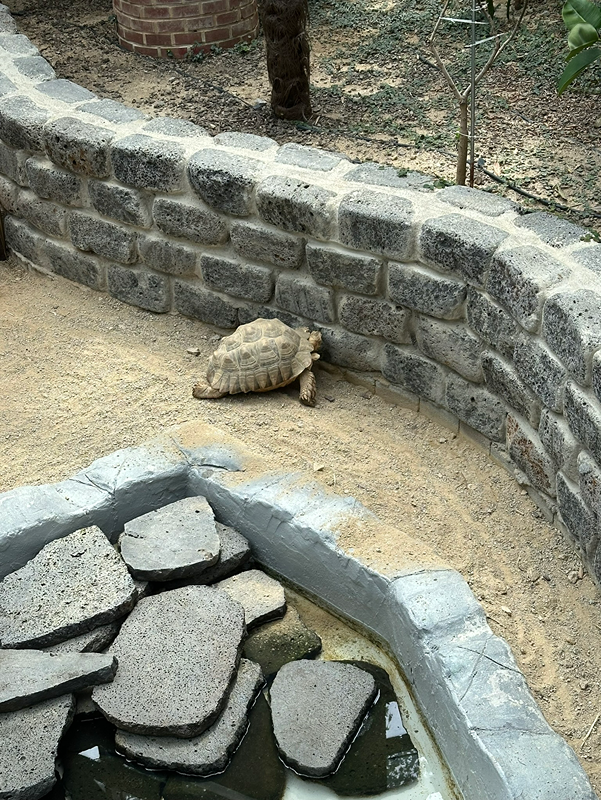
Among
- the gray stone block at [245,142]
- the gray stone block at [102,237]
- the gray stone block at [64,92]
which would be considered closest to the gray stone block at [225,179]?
the gray stone block at [245,142]

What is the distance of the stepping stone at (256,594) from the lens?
3.50 m

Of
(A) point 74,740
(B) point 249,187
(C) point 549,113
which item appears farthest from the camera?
(C) point 549,113

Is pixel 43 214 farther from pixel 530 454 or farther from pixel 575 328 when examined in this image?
pixel 575 328

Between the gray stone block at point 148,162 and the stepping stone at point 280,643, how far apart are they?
7.84 ft

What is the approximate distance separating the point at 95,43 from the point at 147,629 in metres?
6.07

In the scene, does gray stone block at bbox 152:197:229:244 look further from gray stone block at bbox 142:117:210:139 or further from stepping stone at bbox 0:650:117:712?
stepping stone at bbox 0:650:117:712

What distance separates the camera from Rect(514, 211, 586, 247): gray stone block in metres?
3.90

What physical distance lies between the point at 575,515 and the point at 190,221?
245 cm

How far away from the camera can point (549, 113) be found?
618 cm

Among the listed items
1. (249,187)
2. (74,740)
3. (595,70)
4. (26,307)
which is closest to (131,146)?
(249,187)

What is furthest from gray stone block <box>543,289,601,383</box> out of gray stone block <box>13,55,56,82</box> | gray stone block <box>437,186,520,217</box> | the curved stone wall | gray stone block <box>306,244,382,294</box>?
gray stone block <box>13,55,56,82</box>

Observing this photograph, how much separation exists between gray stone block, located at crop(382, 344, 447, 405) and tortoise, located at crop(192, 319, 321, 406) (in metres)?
0.37

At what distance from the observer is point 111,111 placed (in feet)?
17.3

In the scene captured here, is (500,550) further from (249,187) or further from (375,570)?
(249,187)
